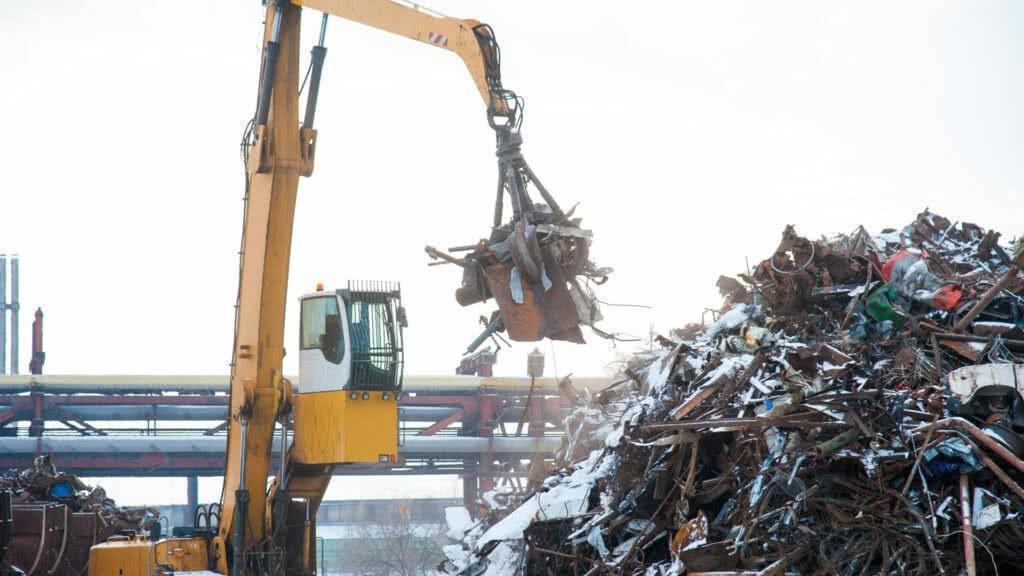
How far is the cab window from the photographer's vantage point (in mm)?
10758

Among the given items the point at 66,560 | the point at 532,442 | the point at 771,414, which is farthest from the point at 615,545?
the point at 532,442

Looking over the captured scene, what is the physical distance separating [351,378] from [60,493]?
545cm

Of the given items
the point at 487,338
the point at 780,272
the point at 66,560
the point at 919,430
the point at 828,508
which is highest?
the point at 780,272

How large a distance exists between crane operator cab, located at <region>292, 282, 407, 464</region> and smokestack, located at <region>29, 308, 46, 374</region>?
20.7 m

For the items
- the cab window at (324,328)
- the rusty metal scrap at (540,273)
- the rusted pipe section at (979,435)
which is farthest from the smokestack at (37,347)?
the rusted pipe section at (979,435)

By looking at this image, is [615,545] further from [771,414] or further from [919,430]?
[919,430]

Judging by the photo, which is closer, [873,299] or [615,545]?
[615,545]

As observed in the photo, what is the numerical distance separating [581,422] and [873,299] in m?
5.84

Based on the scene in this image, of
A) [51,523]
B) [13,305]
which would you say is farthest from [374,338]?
[13,305]

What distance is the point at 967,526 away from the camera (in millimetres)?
7695

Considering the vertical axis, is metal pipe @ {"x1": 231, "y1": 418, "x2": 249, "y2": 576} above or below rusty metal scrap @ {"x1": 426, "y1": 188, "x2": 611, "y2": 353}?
below

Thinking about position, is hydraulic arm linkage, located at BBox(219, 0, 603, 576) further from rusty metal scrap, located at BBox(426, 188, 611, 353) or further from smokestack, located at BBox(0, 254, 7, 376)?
smokestack, located at BBox(0, 254, 7, 376)

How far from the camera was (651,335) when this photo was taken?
51.4 feet

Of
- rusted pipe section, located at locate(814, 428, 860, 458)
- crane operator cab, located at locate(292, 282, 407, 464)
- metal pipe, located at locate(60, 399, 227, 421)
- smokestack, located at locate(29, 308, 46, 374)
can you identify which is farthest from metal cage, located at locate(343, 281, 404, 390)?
smokestack, located at locate(29, 308, 46, 374)
